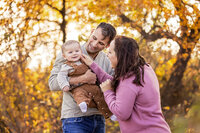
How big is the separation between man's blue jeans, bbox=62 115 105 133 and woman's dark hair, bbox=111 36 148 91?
482mm

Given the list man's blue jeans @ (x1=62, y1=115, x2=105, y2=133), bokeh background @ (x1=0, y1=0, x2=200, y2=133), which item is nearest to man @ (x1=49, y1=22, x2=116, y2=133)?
man's blue jeans @ (x1=62, y1=115, x2=105, y2=133)

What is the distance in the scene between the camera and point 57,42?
5.88 metres

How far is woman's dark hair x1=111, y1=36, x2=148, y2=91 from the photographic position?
2.18 metres

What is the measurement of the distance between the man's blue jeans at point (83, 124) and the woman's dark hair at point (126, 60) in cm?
48

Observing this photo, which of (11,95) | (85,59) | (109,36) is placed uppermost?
(109,36)

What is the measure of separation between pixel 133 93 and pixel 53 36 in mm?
4072

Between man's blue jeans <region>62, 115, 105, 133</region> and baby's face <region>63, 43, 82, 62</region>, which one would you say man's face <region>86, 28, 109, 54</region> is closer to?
baby's face <region>63, 43, 82, 62</region>

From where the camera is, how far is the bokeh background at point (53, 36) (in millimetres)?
4848

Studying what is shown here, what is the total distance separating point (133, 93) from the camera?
208cm

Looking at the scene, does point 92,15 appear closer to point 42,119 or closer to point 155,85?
point 42,119

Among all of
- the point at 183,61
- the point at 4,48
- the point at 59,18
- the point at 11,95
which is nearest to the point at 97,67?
the point at 4,48

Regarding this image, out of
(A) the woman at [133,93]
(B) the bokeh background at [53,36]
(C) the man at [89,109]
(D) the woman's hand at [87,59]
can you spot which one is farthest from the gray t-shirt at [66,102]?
(B) the bokeh background at [53,36]

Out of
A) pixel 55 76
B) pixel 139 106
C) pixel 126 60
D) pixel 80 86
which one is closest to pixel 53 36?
pixel 55 76

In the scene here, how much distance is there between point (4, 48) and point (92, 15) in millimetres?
2096
